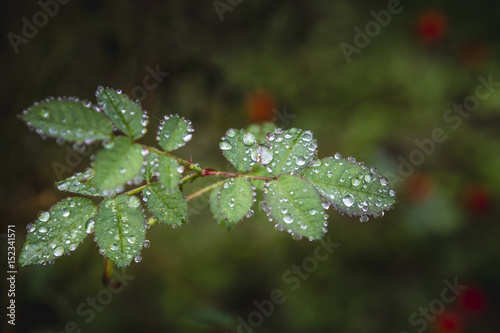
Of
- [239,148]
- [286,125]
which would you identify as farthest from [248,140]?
[286,125]

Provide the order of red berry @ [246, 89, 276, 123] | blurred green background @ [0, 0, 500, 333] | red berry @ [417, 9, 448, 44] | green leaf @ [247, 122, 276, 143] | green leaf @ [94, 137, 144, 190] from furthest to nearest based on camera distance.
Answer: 1. red berry @ [417, 9, 448, 44]
2. red berry @ [246, 89, 276, 123]
3. blurred green background @ [0, 0, 500, 333]
4. green leaf @ [247, 122, 276, 143]
5. green leaf @ [94, 137, 144, 190]

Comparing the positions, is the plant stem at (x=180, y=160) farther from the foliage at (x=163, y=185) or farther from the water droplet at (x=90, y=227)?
the water droplet at (x=90, y=227)

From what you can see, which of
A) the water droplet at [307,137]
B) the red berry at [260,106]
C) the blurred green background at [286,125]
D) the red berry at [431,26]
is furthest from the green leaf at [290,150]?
the red berry at [431,26]

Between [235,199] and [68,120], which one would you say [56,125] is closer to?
[68,120]

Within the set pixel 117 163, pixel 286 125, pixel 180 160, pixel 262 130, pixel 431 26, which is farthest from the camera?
pixel 431 26

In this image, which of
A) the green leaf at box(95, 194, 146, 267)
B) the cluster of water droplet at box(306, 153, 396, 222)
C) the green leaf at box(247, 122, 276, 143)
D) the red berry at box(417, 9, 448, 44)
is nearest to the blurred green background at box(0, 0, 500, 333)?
the red berry at box(417, 9, 448, 44)

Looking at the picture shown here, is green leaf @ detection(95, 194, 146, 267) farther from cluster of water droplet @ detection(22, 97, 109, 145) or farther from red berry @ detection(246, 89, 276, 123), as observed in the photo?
red berry @ detection(246, 89, 276, 123)

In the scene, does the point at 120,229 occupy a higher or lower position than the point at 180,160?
lower
